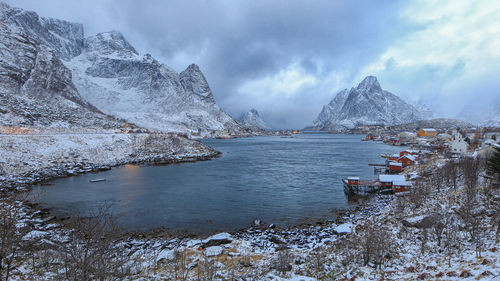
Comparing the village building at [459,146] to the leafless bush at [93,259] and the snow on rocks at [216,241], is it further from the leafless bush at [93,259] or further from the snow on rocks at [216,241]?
the leafless bush at [93,259]

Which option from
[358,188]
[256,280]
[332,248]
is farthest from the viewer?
[358,188]

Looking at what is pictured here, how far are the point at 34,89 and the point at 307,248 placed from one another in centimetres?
11814

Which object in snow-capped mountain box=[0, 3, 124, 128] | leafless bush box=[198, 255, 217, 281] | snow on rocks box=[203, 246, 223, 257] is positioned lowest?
snow on rocks box=[203, 246, 223, 257]

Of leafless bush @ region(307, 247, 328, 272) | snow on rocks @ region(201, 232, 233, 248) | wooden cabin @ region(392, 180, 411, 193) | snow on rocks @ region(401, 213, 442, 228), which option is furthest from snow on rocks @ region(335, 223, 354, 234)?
wooden cabin @ region(392, 180, 411, 193)

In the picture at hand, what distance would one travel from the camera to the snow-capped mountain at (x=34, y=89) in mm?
70344

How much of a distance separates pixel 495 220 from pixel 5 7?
250 meters

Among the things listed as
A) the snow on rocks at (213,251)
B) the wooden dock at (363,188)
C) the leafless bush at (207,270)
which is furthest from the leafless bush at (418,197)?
the leafless bush at (207,270)

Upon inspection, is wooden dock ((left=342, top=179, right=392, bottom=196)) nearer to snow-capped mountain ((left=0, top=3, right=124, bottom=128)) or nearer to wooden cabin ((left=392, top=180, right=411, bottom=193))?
wooden cabin ((left=392, top=180, right=411, bottom=193))

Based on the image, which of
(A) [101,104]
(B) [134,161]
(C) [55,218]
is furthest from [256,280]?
(A) [101,104]

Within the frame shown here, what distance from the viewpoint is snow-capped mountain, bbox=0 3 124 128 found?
231ft

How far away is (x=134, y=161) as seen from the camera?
5719cm

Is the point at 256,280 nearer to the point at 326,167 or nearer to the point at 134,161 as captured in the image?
the point at 326,167

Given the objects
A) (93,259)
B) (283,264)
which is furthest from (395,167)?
(93,259)

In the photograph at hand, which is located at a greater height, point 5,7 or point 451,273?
point 5,7
